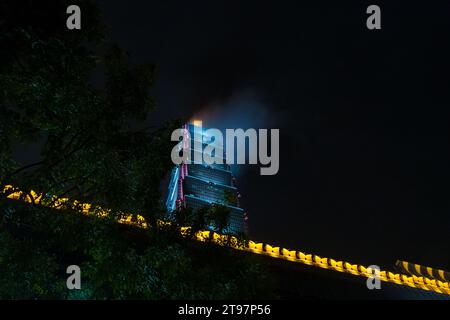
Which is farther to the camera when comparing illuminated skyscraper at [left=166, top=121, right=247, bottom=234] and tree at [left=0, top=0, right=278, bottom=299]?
illuminated skyscraper at [left=166, top=121, right=247, bottom=234]

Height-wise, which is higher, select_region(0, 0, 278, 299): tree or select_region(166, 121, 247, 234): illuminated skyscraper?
select_region(166, 121, 247, 234): illuminated skyscraper

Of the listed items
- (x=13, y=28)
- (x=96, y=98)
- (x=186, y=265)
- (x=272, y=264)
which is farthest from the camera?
(x=272, y=264)

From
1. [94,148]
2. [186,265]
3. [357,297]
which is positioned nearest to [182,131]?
[94,148]

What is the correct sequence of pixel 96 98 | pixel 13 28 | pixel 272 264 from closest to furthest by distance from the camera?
pixel 13 28 < pixel 96 98 < pixel 272 264

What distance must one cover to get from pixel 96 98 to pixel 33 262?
4.14 m

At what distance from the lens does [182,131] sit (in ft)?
30.0

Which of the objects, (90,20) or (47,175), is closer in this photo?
(47,175)

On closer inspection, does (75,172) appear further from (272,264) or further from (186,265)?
(272,264)

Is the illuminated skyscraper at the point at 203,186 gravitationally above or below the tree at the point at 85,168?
above

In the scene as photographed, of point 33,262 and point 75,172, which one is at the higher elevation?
point 75,172

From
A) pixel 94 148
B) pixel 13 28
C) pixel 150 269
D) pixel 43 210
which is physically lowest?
pixel 150 269

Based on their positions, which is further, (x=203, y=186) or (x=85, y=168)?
(x=203, y=186)

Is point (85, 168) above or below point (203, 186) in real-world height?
below

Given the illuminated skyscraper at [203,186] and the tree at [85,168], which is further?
the illuminated skyscraper at [203,186]
